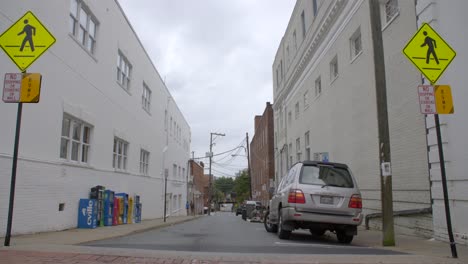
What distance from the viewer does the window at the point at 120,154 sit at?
19391 mm

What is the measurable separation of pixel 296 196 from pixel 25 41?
6281mm

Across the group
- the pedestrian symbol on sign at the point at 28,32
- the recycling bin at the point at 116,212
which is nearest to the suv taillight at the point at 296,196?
the pedestrian symbol on sign at the point at 28,32

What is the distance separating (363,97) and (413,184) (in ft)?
15.0

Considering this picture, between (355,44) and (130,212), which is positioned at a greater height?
(355,44)

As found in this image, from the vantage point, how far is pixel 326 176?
33.2 feet

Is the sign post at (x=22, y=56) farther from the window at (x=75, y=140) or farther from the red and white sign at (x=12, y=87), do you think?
the window at (x=75, y=140)

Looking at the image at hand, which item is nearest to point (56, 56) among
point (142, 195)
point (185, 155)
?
point (142, 195)

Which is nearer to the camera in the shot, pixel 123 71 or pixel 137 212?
pixel 123 71

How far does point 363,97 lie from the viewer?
597 inches

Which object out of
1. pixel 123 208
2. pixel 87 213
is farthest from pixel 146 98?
pixel 87 213

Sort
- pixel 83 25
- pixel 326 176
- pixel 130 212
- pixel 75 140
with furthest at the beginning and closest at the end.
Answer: pixel 130 212
pixel 83 25
pixel 75 140
pixel 326 176

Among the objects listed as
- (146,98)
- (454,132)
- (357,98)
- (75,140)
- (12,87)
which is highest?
(146,98)

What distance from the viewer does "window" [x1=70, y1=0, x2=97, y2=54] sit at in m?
14.0

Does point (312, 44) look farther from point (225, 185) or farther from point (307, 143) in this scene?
point (225, 185)
